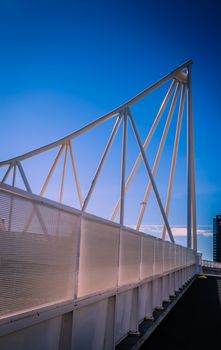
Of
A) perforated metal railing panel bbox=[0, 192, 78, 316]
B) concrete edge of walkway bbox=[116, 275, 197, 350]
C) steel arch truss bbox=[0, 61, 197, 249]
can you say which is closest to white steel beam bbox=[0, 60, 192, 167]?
steel arch truss bbox=[0, 61, 197, 249]

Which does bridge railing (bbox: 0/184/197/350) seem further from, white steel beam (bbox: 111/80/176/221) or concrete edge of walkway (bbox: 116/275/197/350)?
white steel beam (bbox: 111/80/176/221)

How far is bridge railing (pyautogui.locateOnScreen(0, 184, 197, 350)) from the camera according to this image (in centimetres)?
355

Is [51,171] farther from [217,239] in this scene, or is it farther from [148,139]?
[217,239]

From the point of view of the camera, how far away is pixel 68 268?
485 centimetres

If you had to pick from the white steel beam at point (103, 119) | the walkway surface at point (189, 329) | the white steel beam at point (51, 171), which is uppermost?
the white steel beam at point (103, 119)

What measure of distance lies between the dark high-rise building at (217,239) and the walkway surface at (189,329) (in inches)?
3368

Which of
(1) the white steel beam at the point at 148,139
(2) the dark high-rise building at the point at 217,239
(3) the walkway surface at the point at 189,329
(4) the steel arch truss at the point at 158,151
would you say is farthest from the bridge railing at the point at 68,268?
(2) the dark high-rise building at the point at 217,239

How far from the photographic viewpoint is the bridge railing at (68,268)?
11.7ft

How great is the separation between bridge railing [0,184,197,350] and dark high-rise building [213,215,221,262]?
9211 cm

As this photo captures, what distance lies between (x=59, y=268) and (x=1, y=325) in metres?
1.27

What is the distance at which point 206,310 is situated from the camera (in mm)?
13148

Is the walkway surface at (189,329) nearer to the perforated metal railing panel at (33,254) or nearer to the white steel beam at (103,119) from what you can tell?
the perforated metal railing panel at (33,254)

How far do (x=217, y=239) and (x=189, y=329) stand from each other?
96.1m

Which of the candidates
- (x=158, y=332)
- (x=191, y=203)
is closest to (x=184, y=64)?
(x=191, y=203)
